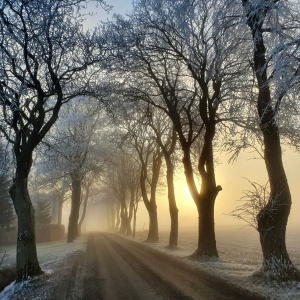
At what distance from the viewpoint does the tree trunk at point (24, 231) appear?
969cm

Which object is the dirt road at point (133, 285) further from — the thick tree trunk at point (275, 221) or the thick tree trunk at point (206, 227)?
the thick tree trunk at point (206, 227)

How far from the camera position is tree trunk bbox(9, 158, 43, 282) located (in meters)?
9.69

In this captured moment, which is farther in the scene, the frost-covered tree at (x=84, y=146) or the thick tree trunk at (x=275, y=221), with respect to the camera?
the frost-covered tree at (x=84, y=146)

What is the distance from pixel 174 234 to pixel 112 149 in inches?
475

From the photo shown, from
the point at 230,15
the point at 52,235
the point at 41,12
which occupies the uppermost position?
the point at 230,15

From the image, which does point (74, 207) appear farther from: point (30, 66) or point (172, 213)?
point (30, 66)

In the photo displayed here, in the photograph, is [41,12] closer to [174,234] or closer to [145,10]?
[145,10]

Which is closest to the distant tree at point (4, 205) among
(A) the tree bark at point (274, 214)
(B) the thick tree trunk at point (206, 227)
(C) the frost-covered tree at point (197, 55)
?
(C) the frost-covered tree at point (197, 55)

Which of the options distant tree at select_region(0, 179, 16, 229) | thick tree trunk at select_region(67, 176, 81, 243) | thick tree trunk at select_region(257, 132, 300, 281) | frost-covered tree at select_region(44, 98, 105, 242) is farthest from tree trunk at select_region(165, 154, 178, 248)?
distant tree at select_region(0, 179, 16, 229)

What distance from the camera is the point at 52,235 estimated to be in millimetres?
39469

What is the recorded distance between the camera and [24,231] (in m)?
9.98

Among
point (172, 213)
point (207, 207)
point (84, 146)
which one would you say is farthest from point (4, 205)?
point (207, 207)

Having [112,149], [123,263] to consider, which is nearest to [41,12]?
[123,263]

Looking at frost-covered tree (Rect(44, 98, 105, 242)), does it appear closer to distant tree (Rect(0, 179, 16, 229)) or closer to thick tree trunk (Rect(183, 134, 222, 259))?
distant tree (Rect(0, 179, 16, 229))
